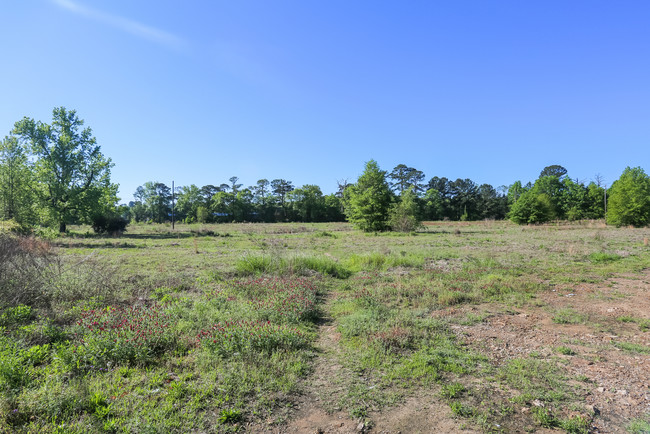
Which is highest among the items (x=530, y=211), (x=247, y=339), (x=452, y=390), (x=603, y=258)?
(x=530, y=211)

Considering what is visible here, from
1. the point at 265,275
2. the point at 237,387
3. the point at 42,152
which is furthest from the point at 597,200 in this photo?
the point at 42,152

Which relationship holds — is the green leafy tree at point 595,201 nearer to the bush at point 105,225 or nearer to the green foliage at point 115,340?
the green foliage at point 115,340

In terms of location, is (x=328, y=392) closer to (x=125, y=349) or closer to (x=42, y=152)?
(x=125, y=349)

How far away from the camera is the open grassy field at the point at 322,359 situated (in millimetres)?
3326

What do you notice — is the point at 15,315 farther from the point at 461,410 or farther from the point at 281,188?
the point at 281,188

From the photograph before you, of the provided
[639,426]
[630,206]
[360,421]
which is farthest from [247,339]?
[630,206]

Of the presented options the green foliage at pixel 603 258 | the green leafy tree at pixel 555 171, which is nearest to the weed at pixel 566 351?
the green foliage at pixel 603 258

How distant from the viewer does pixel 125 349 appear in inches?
180

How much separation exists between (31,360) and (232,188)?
299 feet

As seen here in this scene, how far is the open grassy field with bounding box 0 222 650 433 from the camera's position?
3326 mm

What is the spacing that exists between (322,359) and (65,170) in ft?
131

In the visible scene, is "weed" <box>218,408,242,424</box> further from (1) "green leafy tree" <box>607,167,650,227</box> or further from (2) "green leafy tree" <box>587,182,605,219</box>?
(2) "green leafy tree" <box>587,182,605,219</box>

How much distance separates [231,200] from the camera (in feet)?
250

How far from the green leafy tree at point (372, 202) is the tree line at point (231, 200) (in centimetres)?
12
